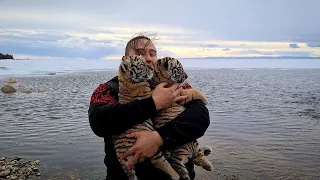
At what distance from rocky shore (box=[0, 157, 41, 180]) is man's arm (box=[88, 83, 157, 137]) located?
18.3 feet

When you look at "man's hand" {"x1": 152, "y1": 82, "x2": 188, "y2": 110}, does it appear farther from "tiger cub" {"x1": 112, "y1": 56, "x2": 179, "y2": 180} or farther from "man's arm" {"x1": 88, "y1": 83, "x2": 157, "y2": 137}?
"tiger cub" {"x1": 112, "y1": 56, "x2": 179, "y2": 180}

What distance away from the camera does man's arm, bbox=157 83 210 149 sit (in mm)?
3541

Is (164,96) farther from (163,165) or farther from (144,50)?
(144,50)

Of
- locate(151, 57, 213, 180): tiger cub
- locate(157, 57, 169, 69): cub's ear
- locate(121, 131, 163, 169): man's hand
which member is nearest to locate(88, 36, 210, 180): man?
locate(121, 131, 163, 169): man's hand

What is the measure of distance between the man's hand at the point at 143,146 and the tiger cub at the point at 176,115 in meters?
0.28

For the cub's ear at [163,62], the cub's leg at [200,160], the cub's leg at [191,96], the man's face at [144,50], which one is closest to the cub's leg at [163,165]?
the cub's leg at [200,160]

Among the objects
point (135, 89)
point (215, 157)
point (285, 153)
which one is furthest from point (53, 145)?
point (135, 89)

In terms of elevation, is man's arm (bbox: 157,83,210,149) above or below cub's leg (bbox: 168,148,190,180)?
above

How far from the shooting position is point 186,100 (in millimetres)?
4016

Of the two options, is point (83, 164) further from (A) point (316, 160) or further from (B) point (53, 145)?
(A) point (316, 160)

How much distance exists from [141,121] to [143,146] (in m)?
0.28

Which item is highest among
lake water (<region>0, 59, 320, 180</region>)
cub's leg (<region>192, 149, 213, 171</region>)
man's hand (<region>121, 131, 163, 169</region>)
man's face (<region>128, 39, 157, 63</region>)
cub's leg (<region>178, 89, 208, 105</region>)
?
man's face (<region>128, 39, 157, 63</region>)

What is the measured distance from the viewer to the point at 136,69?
12.4ft

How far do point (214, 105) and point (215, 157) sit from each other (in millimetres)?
10208
